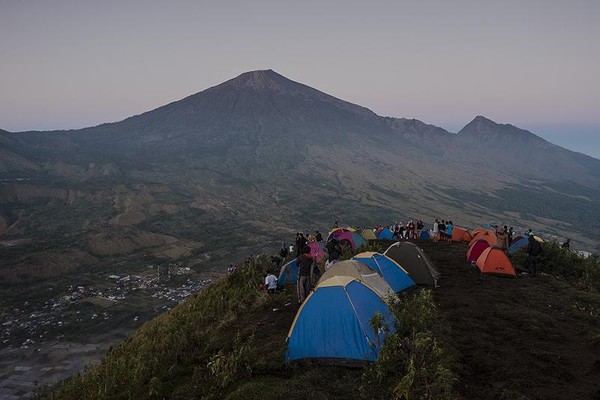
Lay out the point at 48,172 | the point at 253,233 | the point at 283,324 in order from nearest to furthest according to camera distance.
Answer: the point at 283,324
the point at 253,233
the point at 48,172

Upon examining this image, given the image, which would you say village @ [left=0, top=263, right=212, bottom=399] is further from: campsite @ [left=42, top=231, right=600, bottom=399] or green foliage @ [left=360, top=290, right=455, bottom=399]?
green foliage @ [left=360, top=290, right=455, bottom=399]

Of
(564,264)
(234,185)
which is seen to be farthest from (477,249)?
(234,185)

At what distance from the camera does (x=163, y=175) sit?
103562 millimetres

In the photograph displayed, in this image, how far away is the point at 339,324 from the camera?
7.03 m

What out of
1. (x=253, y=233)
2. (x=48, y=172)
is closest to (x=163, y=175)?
(x=48, y=172)

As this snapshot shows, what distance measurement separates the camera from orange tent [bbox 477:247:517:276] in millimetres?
13156

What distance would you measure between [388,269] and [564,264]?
7672mm

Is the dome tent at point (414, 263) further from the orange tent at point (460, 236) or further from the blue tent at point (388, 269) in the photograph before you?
the orange tent at point (460, 236)

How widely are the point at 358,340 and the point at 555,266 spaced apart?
36.2ft

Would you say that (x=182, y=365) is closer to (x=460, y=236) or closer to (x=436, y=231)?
(x=436, y=231)

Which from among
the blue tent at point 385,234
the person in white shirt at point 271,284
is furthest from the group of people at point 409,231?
the person in white shirt at point 271,284

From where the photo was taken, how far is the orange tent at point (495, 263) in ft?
43.2

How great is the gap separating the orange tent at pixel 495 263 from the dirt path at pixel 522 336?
0.93ft

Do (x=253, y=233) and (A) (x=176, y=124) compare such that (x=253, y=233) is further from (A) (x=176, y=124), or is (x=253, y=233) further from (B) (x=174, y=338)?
(A) (x=176, y=124)
